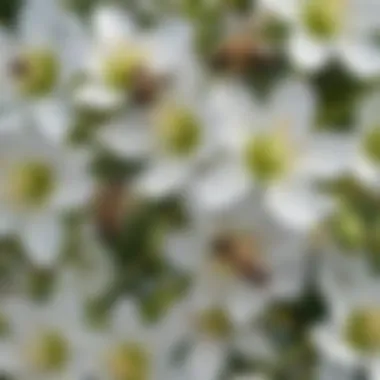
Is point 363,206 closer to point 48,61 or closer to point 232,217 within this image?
point 232,217

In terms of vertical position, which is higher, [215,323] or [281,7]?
[281,7]

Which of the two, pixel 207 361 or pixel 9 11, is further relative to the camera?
pixel 9 11

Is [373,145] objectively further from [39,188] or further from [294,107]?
[39,188]

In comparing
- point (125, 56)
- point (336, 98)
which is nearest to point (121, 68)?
point (125, 56)

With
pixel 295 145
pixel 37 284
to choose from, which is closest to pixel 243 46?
pixel 295 145

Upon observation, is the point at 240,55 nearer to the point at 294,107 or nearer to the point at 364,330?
the point at 294,107

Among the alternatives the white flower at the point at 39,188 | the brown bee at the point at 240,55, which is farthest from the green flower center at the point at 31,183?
the brown bee at the point at 240,55

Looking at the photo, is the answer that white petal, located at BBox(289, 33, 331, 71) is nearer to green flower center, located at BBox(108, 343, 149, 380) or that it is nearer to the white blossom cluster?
the white blossom cluster
